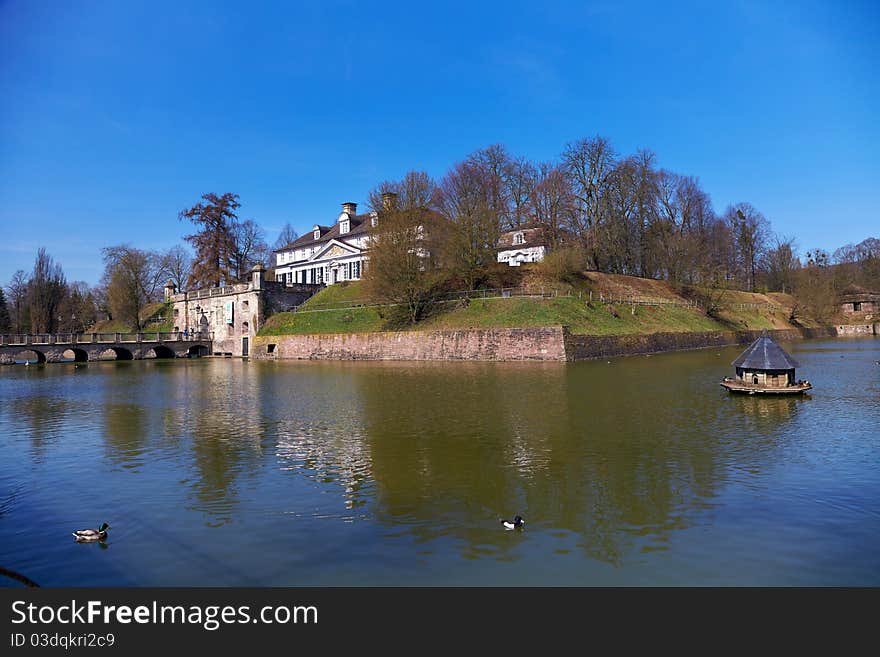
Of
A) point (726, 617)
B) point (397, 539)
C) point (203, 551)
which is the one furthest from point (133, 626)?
point (726, 617)

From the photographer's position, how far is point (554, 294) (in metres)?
48.2

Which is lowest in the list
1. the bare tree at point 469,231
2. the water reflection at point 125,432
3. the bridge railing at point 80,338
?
the water reflection at point 125,432

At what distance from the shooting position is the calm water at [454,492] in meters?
6.77

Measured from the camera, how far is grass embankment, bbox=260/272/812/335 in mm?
45062

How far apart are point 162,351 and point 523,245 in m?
45.3

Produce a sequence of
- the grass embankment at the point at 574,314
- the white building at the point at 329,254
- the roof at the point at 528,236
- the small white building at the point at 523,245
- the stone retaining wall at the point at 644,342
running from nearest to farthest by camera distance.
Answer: the stone retaining wall at the point at 644,342 < the grass embankment at the point at 574,314 < the roof at the point at 528,236 < the small white building at the point at 523,245 < the white building at the point at 329,254

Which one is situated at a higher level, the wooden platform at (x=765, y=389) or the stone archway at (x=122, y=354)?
the stone archway at (x=122, y=354)

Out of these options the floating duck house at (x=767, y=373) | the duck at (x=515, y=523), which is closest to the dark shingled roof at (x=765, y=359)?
the floating duck house at (x=767, y=373)

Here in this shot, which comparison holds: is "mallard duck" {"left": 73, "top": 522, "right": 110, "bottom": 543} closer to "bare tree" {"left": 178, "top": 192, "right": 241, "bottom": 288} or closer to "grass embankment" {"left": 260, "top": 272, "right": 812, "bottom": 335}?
"grass embankment" {"left": 260, "top": 272, "right": 812, "bottom": 335}

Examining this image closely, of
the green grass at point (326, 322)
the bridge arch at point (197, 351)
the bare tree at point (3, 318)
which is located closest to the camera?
the green grass at point (326, 322)

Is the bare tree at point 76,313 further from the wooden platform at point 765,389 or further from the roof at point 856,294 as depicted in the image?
the roof at point 856,294

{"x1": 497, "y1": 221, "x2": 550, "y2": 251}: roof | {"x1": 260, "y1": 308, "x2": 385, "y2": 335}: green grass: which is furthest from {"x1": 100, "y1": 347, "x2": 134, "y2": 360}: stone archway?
{"x1": 497, "y1": 221, "x2": 550, "y2": 251}: roof

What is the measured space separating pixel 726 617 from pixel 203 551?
6.33 meters

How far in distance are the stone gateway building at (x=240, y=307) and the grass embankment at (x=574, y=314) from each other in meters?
2.49
